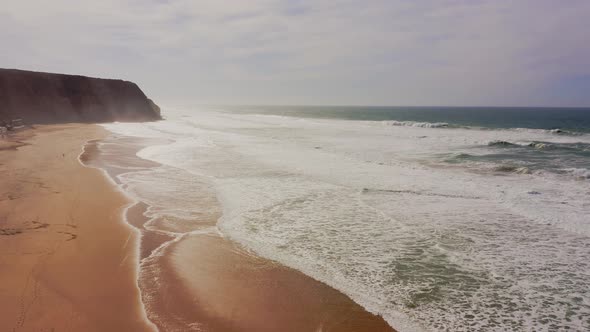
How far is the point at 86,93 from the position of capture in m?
56.8

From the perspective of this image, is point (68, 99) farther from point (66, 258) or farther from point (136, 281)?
point (136, 281)

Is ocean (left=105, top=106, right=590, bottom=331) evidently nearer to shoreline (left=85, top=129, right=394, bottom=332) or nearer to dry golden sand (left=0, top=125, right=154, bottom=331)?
shoreline (left=85, top=129, right=394, bottom=332)

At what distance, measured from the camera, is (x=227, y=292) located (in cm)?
599

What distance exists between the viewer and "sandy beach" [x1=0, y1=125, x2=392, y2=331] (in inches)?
201

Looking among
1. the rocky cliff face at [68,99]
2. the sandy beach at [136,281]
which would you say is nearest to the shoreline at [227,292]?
the sandy beach at [136,281]

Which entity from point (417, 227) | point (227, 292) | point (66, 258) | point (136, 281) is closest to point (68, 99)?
point (66, 258)

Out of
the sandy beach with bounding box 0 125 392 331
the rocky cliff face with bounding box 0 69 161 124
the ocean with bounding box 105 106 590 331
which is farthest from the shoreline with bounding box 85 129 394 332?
the rocky cliff face with bounding box 0 69 161 124

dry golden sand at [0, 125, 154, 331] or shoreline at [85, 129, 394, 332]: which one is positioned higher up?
dry golden sand at [0, 125, 154, 331]

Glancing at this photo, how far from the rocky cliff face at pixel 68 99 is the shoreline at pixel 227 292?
1686 inches

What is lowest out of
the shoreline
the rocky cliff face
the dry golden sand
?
the shoreline

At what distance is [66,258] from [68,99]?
55.6 metres

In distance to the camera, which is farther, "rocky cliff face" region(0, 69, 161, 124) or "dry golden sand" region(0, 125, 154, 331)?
"rocky cliff face" region(0, 69, 161, 124)

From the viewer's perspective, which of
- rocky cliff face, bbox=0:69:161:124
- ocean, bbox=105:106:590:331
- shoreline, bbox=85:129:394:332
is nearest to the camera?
shoreline, bbox=85:129:394:332

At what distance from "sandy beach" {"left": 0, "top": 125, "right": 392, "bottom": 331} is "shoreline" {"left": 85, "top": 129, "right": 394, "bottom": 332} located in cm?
1
